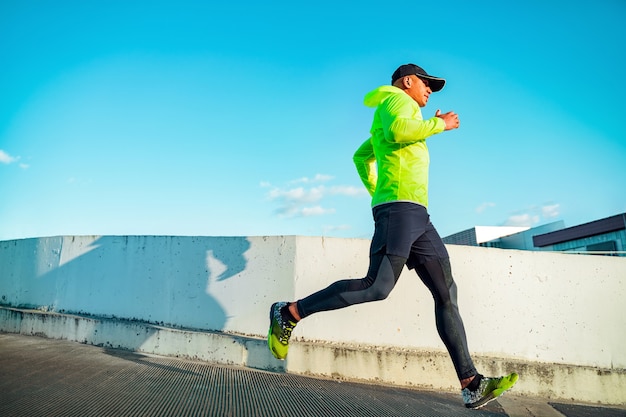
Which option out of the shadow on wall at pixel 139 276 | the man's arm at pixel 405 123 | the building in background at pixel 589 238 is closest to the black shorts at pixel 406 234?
the man's arm at pixel 405 123

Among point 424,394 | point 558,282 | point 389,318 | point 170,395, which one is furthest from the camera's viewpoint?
point 558,282

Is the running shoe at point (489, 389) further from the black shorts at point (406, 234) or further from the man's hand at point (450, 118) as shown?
the man's hand at point (450, 118)

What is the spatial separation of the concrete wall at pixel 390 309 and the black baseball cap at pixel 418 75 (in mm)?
1785

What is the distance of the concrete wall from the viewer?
12.0 feet

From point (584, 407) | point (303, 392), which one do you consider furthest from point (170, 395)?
point (584, 407)

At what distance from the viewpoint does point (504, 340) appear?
391 cm

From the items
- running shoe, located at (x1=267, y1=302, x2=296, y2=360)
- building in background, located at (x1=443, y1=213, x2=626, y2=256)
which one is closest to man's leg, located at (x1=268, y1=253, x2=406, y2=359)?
running shoe, located at (x1=267, y1=302, x2=296, y2=360)

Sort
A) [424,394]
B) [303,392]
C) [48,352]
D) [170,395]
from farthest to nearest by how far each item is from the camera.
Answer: [48,352]
[424,394]
[303,392]
[170,395]

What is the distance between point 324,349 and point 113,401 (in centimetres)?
189

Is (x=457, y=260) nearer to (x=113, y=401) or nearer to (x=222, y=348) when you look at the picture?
(x=222, y=348)

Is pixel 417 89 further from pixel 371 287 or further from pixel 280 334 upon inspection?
pixel 280 334

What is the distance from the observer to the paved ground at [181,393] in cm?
206

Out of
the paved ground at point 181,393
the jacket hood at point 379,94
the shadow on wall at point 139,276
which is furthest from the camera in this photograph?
the shadow on wall at point 139,276

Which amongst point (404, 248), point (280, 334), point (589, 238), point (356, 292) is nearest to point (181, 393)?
point (280, 334)
